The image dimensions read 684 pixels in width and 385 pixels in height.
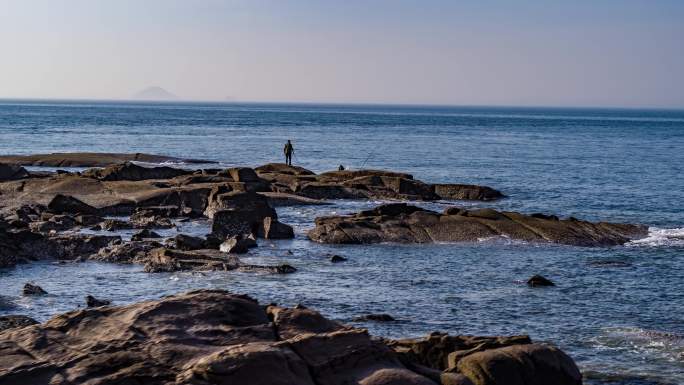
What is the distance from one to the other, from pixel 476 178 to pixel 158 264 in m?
44.5

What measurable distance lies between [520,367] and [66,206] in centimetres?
3194

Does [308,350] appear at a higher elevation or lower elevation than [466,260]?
higher

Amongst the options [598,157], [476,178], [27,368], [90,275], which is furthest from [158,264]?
[598,157]

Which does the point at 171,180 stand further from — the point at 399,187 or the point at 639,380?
the point at 639,380

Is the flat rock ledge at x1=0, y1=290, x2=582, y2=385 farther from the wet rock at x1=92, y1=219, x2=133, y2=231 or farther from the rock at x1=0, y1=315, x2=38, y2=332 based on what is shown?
the wet rock at x1=92, y1=219, x2=133, y2=231

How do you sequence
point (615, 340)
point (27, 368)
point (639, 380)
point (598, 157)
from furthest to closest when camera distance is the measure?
point (598, 157), point (615, 340), point (639, 380), point (27, 368)

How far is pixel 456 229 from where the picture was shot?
3994 cm

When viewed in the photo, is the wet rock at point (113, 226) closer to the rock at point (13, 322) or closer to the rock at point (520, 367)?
the rock at point (13, 322)

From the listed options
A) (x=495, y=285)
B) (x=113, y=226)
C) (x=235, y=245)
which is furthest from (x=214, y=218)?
(x=495, y=285)

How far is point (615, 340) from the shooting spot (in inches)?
941

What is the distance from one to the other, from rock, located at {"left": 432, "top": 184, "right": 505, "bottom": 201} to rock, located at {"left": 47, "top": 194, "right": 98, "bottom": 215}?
2299cm

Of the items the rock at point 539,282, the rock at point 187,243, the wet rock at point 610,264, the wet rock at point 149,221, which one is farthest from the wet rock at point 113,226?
the wet rock at point 610,264

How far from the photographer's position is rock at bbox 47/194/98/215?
43.2 m

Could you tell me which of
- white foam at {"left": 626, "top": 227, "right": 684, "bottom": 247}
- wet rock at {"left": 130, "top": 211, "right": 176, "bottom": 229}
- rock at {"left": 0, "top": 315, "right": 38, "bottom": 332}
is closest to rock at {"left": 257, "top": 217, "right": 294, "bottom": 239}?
Answer: wet rock at {"left": 130, "top": 211, "right": 176, "bottom": 229}
